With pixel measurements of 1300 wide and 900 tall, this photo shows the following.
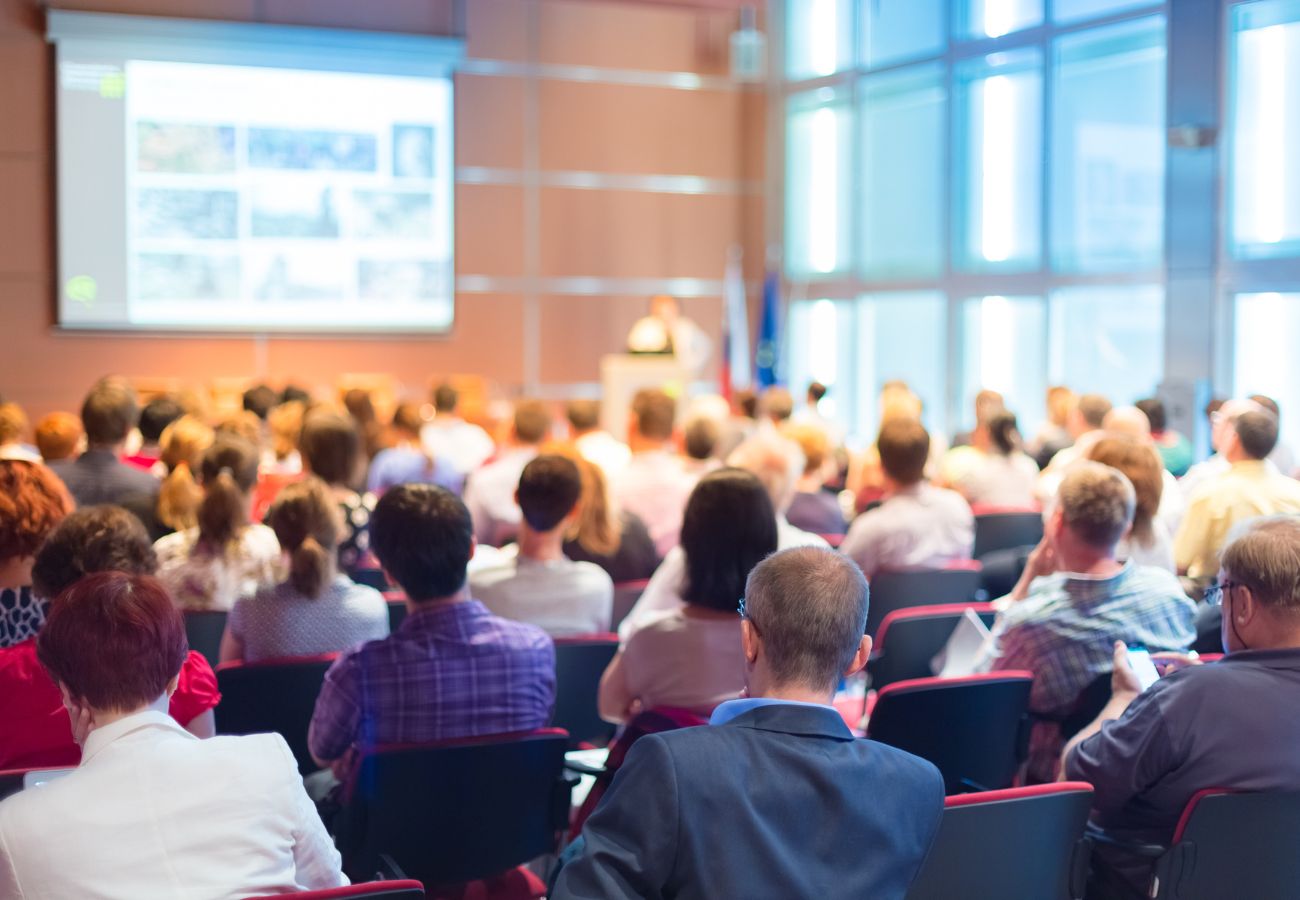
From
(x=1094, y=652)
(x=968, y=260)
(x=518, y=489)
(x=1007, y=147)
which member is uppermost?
(x=1007, y=147)

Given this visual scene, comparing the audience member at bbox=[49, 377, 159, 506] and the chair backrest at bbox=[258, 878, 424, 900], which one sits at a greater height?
the audience member at bbox=[49, 377, 159, 506]

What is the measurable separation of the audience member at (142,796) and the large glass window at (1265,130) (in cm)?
827

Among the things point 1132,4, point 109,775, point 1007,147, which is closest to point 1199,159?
point 1132,4

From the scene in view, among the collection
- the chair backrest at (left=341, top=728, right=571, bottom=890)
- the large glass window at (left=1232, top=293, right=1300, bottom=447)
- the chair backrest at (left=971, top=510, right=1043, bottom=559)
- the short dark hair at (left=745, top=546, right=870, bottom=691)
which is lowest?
the chair backrest at (left=341, top=728, right=571, bottom=890)

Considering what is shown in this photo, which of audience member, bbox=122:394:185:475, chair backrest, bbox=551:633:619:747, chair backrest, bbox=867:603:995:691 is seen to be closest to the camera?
chair backrest, bbox=551:633:619:747

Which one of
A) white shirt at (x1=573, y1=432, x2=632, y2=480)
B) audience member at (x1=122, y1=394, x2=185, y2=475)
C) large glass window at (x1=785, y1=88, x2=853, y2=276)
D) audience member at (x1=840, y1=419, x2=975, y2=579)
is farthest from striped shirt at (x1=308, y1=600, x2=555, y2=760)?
large glass window at (x1=785, y1=88, x2=853, y2=276)

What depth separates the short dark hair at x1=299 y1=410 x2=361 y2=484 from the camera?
499 cm

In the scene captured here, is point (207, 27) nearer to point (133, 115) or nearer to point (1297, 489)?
point (133, 115)

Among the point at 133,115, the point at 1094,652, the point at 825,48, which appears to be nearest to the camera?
the point at 1094,652

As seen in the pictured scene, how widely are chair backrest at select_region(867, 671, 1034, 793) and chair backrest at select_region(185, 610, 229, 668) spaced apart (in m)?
2.03

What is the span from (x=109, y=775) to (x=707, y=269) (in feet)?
38.3

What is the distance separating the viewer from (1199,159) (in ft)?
29.4

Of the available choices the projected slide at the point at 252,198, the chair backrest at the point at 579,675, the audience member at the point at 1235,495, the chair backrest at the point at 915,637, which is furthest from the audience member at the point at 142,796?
the projected slide at the point at 252,198

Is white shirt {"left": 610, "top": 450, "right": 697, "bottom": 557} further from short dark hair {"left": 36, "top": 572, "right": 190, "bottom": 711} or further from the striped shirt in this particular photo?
short dark hair {"left": 36, "top": 572, "right": 190, "bottom": 711}
